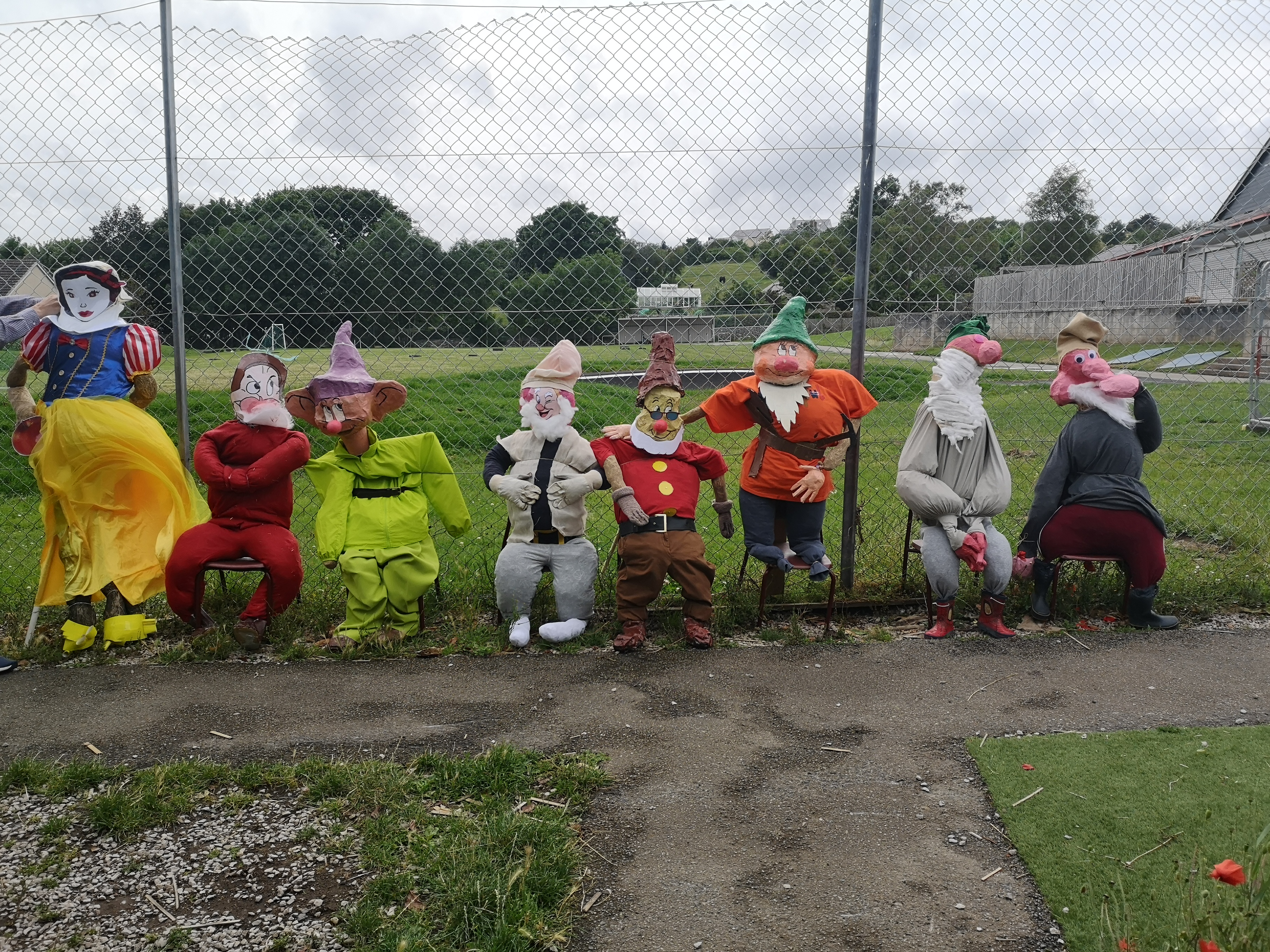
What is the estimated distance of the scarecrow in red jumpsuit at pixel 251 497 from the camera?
15.8ft

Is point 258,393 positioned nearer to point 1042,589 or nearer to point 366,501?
point 366,501

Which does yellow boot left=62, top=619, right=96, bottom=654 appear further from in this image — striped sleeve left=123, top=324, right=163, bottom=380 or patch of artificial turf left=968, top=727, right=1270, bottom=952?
patch of artificial turf left=968, top=727, right=1270, bottom=952

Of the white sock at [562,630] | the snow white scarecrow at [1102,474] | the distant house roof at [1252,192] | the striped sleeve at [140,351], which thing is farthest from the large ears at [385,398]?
the distant house roof at [1252,192]

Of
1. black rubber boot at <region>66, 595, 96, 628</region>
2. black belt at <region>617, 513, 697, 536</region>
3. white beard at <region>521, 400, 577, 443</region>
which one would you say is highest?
white beard at <region>521, 400, 577, 443</region>

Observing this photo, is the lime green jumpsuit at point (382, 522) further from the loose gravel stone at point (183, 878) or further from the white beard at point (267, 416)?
the loose gravel stone at point (183, 878)

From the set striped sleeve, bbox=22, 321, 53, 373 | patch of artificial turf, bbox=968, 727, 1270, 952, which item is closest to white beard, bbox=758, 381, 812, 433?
patch of artificial turf, bbox=968, 727, 1270, 952

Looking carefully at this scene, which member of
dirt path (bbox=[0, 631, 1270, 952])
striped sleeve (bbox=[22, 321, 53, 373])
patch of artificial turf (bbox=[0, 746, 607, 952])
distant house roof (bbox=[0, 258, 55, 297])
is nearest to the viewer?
patch of artificial turf (bbox=[0, 746, 607, 952])

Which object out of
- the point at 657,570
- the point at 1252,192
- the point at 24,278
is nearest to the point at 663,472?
the point at 657,570

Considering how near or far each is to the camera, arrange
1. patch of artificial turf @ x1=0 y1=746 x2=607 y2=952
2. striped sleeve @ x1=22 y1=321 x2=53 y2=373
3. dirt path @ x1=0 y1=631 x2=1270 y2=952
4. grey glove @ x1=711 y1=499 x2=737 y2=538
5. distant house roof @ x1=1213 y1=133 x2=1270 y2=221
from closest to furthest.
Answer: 1. patch of artificial turf @ x1=0 y1=746 x2=607 y2=952
2. dirt path @ x1=0 y1=631 x2=1270 y2=952
3. striped sleeve @ x1=22 y1=321 x2=53 y2=373
4. grey glove @ x1=711 y1=499 x2=737 y2=538
5. distant house roof @ x1=1213 y1=133 x2=1270 y2=221

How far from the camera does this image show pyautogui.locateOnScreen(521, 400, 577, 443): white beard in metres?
→ 4.87

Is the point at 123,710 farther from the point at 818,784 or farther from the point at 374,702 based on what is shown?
the point at 818,784

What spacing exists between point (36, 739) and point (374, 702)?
130cm

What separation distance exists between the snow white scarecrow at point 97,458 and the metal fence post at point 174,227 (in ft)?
0.72

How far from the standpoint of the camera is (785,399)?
16.5ft
